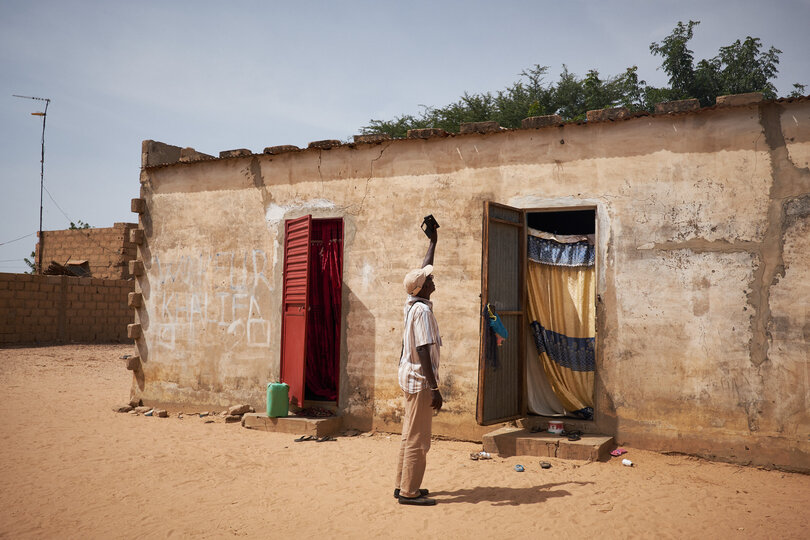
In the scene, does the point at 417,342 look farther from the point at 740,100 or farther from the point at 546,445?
the point at 740,100

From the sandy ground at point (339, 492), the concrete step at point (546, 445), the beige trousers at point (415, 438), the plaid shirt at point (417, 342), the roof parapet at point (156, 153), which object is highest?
the roof parapet at point (156, 153)

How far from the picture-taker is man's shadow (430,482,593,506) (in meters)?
4.74

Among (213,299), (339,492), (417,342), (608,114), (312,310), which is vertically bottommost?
(339,492)

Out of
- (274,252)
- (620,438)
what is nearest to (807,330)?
(620,438)

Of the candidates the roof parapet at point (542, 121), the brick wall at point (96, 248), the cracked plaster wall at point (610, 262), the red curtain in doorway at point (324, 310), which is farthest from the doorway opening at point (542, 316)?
the brick wall at point (96, 248)

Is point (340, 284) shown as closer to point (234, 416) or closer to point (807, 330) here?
point (234, 416)

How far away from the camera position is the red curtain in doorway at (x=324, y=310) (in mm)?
7992

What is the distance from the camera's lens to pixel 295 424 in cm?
732

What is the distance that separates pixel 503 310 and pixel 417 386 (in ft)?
7.07

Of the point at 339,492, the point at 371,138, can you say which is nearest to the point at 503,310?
the point at 339,492

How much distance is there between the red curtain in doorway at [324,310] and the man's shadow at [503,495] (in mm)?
3291

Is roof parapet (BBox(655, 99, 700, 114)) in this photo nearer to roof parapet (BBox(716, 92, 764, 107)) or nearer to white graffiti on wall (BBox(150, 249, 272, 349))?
roof parapet (BBox(716, 92, 764, 107))

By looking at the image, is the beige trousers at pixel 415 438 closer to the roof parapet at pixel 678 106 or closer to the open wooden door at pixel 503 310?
the open wooden door at pixel 503 310

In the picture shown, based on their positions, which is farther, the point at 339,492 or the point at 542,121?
the point at 542,121
